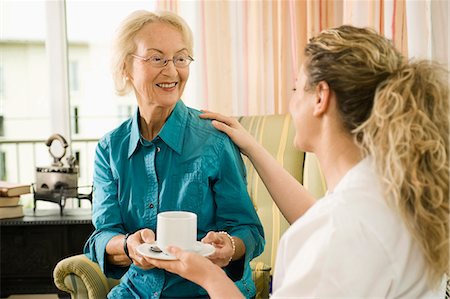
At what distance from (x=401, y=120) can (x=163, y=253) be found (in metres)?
0.64

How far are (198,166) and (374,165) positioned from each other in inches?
28.2

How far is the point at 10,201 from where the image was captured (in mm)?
2840

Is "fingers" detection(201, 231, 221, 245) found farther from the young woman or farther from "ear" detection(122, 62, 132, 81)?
"ear" detection(122, 62, 132, 81)

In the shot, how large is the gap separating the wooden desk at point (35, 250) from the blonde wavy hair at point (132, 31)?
4.24 feet

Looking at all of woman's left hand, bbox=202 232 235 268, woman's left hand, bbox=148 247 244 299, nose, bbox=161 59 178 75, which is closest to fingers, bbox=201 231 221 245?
woman's left hand, bbox=202 232 235 268

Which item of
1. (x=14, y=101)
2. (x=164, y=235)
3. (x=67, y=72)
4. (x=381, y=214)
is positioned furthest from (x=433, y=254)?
(x=14, y=101)

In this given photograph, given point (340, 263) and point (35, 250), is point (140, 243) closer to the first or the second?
point (340, 263)

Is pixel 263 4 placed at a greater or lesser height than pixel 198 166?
greater

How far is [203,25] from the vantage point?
305 centimetres

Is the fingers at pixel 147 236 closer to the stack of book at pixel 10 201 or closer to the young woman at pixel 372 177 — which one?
the young woman at pixel 372 177

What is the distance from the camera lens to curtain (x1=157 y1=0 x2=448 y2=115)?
3.00 m

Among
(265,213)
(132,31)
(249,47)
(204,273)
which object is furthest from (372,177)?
(249,47)

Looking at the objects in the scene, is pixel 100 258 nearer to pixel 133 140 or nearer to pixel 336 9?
pixel 133 140

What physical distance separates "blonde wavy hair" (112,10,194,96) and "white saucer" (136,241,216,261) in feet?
1.99
